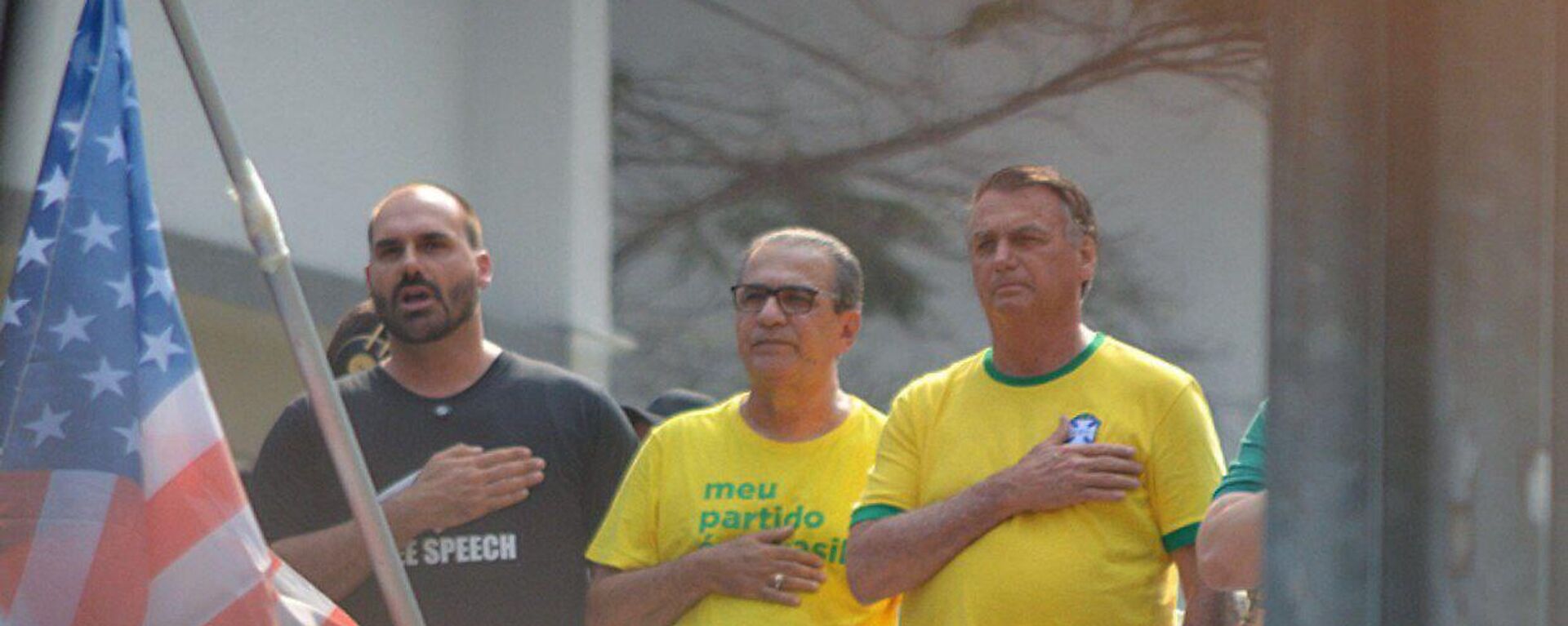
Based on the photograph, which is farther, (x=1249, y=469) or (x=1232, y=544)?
(x=1249, y=469)

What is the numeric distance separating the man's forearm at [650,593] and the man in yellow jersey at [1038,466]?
0.32 m

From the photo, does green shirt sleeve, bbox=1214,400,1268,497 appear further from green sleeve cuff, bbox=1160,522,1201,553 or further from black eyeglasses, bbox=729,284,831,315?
black eyeglasses, bbox=729,284,831,315

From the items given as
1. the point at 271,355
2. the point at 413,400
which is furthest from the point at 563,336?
the point at 413,400

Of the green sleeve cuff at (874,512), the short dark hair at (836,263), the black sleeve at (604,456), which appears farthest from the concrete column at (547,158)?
the green sleeve cuff at (874,512)

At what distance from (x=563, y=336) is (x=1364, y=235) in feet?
18.1

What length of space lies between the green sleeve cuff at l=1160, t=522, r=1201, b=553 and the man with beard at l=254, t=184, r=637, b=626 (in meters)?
1.04

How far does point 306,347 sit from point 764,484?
3.16 ft

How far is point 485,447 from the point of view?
12.5 ft

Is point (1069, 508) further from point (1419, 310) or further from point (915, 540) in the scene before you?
point (1419, 310)

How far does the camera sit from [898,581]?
3.24 meters

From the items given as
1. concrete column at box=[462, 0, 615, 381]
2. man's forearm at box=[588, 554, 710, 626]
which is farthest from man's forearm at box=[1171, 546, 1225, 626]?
concrete column at box=[462, 0, 615, 381]

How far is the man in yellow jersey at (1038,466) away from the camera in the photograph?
3.13 meters

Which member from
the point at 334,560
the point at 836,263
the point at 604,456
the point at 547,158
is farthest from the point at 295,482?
the point at 547,158

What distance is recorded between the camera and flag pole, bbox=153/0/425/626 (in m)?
2.85
